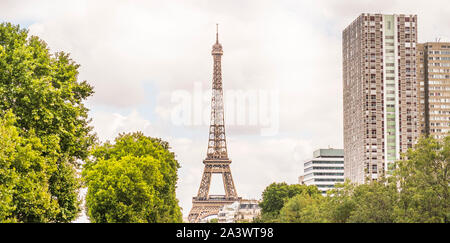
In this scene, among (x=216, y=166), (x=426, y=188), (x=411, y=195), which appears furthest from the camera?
(x=216, y=166)

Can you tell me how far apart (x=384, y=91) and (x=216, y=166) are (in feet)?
158

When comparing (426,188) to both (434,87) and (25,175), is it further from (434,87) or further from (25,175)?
(434,87)

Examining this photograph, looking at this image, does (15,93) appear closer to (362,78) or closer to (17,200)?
(17,200)

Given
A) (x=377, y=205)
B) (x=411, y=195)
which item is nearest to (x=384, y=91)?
(x=377, y=205)

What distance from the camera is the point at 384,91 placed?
179000 millimetres

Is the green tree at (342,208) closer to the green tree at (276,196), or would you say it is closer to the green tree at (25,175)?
the green tree at (25,175)

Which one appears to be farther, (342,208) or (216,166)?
(216,166)

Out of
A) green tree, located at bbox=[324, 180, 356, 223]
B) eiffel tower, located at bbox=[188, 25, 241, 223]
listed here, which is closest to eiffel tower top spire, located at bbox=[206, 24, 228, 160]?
eiffel tower, located at bbox=[188, 25, 241, 223]

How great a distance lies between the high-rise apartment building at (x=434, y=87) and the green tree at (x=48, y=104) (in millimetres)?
151506

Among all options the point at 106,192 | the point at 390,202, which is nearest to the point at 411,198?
the point at 390,202

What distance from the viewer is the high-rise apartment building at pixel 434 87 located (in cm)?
18725

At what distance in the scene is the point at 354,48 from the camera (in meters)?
186

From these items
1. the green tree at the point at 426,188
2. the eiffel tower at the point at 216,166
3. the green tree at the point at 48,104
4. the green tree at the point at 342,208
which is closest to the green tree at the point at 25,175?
the green tree at the point at 48,104

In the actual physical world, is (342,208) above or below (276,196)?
below
